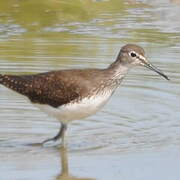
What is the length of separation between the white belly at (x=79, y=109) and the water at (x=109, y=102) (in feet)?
1.23

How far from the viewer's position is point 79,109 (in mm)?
10789

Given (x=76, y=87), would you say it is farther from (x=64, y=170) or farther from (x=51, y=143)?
(x=64, y=170)

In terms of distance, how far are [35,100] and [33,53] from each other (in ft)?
14.0

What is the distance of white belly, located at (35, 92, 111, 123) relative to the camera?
10727 millimetres

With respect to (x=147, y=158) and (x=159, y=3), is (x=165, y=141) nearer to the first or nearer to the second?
(x=147, y=158)

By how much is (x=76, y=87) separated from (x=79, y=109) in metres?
0.28

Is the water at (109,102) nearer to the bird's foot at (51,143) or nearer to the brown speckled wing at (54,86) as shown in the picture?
the bird's foot at (51,143)

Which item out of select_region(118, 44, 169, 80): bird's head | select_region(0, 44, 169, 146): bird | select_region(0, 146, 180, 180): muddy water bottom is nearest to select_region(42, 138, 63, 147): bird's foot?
select_region(0, 44, 169, 146): bird

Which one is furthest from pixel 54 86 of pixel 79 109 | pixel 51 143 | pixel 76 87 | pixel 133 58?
pixel 133 58

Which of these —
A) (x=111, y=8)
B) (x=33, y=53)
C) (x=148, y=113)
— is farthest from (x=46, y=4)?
(x=148, y=113)

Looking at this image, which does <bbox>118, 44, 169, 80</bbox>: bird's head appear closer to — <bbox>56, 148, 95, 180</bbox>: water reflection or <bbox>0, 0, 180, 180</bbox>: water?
<bbox>0, 0, 180, 180</bbox>: water

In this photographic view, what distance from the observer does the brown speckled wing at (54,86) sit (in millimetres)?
10922

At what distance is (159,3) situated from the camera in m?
19.1

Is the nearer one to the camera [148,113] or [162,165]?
[162,165]
